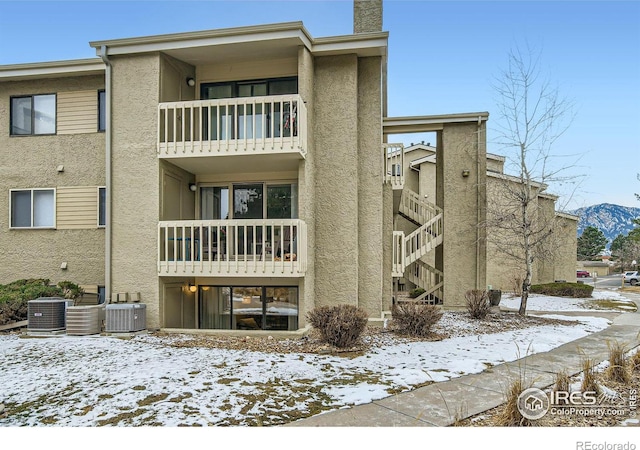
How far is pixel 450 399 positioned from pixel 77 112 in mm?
11037

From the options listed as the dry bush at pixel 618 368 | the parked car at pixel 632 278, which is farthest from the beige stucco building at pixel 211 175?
the parked car at pixel 632 278

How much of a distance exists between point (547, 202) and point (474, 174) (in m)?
9.83

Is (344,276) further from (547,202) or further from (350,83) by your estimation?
(547,202)

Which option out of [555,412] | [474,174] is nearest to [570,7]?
[474,174]

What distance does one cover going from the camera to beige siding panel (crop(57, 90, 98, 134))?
11.0m

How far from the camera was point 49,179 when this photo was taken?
36.7ft

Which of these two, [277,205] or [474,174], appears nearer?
[277,205]

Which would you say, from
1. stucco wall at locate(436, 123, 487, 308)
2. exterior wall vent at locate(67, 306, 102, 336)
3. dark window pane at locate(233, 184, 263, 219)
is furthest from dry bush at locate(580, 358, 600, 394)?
exterior wall vent at locate(67, 306, 102, 336)

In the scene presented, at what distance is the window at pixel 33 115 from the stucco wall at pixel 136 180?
113 inches

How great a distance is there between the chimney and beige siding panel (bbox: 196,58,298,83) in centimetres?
247

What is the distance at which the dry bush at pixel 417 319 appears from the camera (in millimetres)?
8742

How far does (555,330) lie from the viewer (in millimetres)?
9680

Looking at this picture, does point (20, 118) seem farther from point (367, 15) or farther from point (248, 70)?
point (367, 15)

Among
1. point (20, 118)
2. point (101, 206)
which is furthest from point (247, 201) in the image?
point (20, 118)
